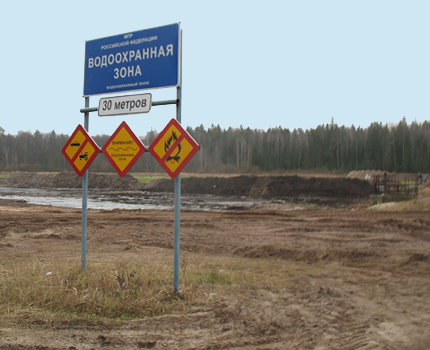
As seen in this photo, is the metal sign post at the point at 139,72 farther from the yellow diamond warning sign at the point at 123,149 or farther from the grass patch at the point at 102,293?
the grass patch at the point at 102,293

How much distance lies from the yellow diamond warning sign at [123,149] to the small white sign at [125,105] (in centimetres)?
24

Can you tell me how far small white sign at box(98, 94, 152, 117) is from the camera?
19.6ft

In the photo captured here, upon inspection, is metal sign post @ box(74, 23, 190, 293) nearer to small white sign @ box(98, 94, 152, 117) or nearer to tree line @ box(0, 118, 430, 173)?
small white sign @ box(98, 94, 152, 117)

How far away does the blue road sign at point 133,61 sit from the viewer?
5.86m

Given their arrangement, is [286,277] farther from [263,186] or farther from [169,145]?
[263,186]

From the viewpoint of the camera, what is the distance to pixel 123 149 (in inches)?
240

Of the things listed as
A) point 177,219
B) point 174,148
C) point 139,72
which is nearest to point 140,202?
point 139,72

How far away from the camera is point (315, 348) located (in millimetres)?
4219

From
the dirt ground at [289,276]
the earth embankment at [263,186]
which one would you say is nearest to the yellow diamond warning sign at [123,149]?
the dirt ground at [289,276]

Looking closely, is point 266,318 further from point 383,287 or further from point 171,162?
point 383,287

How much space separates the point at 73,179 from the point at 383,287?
67.0m

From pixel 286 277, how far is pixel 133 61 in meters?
4.64

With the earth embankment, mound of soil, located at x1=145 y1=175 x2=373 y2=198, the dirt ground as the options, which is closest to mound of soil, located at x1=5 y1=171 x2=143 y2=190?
the earth embankment

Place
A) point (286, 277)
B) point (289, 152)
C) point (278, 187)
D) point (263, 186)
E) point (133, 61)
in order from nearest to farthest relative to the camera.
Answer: point (133, 61) → point (286, 277) → point (278, 187) → point (263, 186) → point (289, 152)
